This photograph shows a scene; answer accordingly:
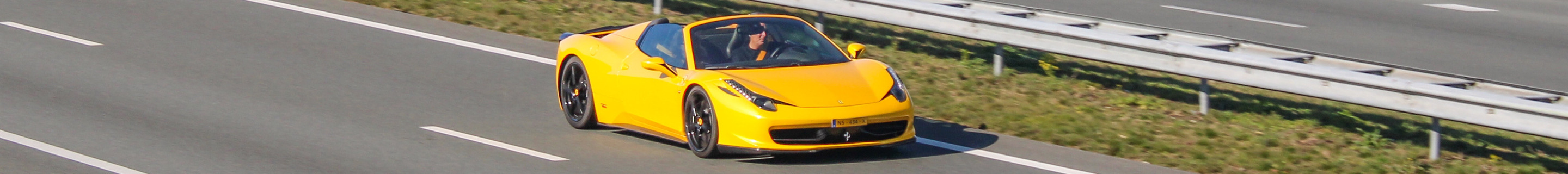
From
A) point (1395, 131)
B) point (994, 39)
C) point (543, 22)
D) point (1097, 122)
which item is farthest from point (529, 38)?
point (1395, 131)

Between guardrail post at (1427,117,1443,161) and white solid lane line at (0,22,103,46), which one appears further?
white solid lane line at (0,22,103,46)

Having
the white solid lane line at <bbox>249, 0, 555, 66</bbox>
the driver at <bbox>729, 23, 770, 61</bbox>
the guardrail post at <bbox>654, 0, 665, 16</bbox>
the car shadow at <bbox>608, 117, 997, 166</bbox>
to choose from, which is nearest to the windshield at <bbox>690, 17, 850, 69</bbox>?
the driver at <bbox>729, 23, 770, 61</bbox>

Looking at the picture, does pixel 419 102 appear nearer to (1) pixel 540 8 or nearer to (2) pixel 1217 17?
(1) pixel 540 8

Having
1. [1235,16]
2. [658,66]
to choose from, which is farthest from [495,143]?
[1235,16]

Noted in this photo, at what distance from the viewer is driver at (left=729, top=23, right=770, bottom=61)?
9773 mm

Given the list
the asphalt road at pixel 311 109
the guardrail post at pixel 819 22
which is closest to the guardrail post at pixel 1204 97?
the asphalt road at pixel 311 109

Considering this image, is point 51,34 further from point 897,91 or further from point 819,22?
point 897,91

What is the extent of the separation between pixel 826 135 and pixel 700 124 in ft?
2.60

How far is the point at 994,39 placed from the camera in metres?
13.0

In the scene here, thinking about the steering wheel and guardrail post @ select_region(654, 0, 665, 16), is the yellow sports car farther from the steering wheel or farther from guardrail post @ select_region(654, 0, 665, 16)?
guardrail post @ select_region(654, 0, 665, 16)

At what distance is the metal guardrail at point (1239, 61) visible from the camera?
32.7ft

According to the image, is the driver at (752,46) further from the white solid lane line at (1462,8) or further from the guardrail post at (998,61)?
the white solid lane line at (1462,8)

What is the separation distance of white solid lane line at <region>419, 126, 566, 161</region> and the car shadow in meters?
0.77

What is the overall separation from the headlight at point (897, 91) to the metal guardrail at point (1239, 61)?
3.04 metres
